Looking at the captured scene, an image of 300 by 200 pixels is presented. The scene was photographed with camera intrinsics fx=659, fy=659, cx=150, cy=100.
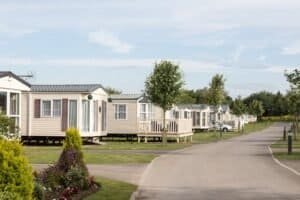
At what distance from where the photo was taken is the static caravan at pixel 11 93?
3233 cm

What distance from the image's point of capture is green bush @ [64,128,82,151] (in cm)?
1553

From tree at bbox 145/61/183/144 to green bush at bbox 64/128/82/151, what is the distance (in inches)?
855

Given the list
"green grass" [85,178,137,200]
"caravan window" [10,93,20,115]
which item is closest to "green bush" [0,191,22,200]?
"green grass" [85,178,137,200]

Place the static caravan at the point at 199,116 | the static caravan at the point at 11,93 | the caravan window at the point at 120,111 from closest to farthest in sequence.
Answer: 1. the static caravan at the point at 11,93
2. the caravan window at the point at 120,111
3. the static caravan at the point at 199,116

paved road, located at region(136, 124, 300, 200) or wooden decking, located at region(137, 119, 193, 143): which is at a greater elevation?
wooden decking, located at region(137, 119, 193, 143)

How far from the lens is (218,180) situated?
1800cm

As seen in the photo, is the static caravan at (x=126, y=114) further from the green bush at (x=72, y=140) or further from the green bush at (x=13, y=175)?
the green bush at (x=13, y=175)

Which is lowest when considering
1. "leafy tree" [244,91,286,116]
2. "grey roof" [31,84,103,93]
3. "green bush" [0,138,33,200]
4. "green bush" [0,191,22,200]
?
"green bush" [0,191,22,200]

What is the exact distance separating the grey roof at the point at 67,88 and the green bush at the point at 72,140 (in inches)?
863

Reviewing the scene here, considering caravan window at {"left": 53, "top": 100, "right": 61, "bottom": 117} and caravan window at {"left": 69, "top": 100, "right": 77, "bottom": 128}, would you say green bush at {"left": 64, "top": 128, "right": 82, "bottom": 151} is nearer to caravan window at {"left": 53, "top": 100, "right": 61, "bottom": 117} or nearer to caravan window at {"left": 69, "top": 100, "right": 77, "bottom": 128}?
caravan window at {"left": 69, "top": 100, "right": 77, "bottom": 128}

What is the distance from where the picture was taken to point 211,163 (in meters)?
24.1

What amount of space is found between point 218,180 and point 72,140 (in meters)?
4.58

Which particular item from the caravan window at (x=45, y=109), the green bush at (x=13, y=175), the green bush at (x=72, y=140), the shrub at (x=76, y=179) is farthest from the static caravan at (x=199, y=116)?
the green bush at (x=13, y=175)

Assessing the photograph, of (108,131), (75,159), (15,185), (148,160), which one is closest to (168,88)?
(108,131)
